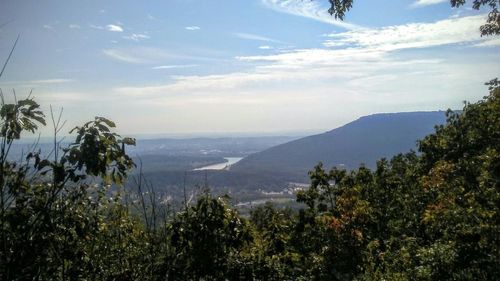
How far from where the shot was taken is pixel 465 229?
1057cm

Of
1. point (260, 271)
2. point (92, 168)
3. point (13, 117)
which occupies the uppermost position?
point (13, 117)

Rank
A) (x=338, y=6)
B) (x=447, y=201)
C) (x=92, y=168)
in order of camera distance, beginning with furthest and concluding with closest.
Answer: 1. (x=447, y=201)
2. (x=338, y=6)
3. (x=92, y=168)

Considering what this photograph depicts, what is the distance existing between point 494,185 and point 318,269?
7550mm

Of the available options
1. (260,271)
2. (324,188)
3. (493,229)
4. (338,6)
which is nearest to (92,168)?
(260,271)

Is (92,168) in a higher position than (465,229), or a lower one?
higher

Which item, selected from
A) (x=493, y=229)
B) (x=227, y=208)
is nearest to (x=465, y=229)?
(x=493, y=229)

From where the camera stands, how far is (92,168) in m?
4.12

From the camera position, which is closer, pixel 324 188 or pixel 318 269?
pixel 318 269

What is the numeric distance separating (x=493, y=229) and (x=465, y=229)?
3.11 feet

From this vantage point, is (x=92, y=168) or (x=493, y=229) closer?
(x=92, y=168)

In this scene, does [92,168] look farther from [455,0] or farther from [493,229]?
[455,0]

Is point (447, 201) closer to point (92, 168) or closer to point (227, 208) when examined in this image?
point (227, 208)

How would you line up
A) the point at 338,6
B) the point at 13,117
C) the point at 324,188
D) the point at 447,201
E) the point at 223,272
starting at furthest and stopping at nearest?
the point at 324,188 → the point at 447,201 → the point at 338,6 → the point at 223,272 → the point at 13,117

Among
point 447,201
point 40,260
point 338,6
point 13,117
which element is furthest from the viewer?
point 447,201
